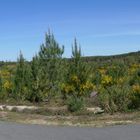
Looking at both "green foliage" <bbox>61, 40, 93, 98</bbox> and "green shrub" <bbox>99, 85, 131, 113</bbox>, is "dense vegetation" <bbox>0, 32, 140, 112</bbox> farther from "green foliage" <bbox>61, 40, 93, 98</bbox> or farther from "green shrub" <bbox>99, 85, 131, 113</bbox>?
"green shrub" <bbox>99, 85, 131, 113</bbox>

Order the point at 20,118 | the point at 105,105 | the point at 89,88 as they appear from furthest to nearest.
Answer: the point at 89,88
the point at 105,105
the point at 20,118

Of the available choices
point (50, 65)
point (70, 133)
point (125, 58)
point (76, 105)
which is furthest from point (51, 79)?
point (125, 58)

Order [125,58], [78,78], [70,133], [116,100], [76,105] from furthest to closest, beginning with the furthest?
1. [125,58]
2. [78,78]
3. [76,105]
4. [116,100]
5. [70,133]

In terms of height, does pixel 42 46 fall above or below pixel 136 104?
above

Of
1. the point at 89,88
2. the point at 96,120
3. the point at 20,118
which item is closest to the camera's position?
the point at 96,120

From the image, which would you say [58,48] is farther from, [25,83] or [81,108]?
[81,108]

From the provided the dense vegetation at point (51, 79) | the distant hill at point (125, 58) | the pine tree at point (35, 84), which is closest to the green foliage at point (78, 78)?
the dense vegetation at point (51, 79)

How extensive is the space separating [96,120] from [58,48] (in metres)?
17.4

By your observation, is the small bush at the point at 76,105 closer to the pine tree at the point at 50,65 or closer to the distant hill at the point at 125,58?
the pine tree at the point at 50,65

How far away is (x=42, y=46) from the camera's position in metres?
34.4

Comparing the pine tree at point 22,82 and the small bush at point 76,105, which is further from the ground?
the pine tree at point 22,82

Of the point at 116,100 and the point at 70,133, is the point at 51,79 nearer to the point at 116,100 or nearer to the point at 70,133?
the point at 116,100

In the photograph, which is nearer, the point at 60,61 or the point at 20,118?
the point at 20,118

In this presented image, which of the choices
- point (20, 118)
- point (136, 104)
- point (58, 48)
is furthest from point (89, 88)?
point (20, 118)
